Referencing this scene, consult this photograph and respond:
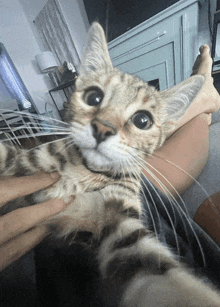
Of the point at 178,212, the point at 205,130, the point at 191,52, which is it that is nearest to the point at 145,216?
the point at 178,212

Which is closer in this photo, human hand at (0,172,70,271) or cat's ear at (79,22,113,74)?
human hand at (0,172,70,271)

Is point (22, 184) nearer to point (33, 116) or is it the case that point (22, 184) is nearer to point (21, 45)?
point (33, 116)

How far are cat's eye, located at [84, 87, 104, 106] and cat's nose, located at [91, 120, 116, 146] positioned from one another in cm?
8

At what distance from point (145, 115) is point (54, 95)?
0.75ft

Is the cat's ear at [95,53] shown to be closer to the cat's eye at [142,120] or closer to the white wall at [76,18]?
the white wall at [76,18]

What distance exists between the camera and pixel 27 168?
0.32 metres

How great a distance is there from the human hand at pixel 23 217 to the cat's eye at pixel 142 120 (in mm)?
218

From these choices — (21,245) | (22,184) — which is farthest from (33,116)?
(21,245)

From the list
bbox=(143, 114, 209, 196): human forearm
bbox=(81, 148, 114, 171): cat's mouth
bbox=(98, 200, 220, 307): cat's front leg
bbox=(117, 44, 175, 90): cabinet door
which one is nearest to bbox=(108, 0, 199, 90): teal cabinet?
bbox=(117, 44, 175, 90): cabinet door

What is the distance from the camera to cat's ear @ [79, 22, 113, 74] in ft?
1.14

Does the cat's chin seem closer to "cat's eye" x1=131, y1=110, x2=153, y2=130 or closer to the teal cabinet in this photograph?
"cat's eye" x1=131, y1=110, x2=153, y2=130

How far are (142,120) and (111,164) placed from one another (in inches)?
5.2

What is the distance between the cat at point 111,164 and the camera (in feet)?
0.77

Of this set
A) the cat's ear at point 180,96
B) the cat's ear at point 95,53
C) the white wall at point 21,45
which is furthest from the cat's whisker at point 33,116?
the cat's ear at point 180,96
